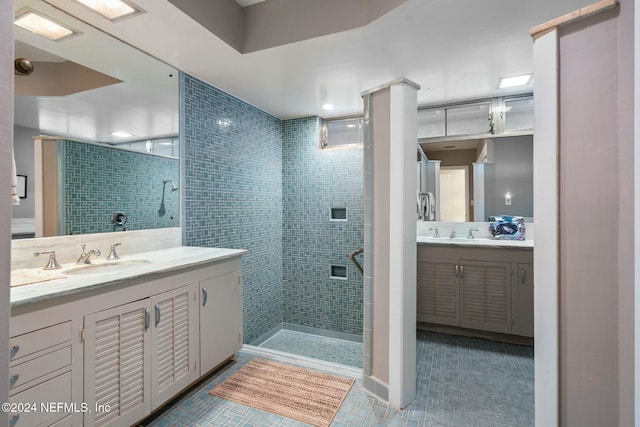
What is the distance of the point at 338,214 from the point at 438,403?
2.30 meters

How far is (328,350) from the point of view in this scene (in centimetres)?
353

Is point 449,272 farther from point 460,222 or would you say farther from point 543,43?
point 543,43

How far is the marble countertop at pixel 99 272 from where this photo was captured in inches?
51.8

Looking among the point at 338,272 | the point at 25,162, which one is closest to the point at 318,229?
the point at 338,272

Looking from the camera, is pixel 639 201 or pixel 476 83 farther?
pixel 476 83

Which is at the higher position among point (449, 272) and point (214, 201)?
point (214, 201)

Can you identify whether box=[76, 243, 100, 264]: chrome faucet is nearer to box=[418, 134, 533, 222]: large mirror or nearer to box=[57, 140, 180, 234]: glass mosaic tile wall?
box=[57, 140, 180, 234]: glass mosaic tile wall

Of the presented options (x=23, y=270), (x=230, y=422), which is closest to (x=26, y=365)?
(x=23, y=270)

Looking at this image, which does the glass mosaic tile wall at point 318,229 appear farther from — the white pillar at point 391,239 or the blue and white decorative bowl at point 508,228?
the white pillar at point 391,239

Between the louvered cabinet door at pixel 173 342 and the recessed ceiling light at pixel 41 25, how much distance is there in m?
1.67

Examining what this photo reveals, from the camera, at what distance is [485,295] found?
2963 millimetres

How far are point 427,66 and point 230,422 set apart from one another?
296 centimetres

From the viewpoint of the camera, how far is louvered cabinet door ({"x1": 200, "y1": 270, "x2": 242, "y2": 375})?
85.7 inches

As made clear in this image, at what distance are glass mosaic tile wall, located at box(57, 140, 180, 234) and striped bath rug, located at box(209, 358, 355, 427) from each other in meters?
1.37
